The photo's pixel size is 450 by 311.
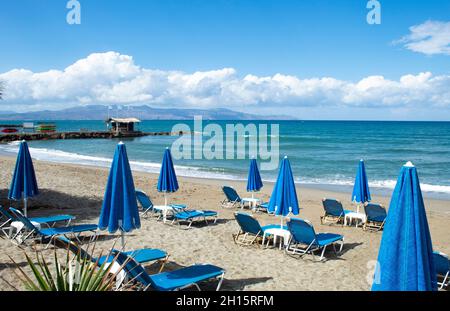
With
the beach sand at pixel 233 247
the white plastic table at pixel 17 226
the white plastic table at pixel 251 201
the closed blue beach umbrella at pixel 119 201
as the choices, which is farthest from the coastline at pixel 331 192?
the closed blue beach umbrella at pixel 119 201

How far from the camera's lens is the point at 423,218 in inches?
136

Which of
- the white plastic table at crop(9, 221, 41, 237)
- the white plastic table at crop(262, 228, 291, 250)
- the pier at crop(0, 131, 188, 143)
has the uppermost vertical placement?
the pier at crop(0, 131, 188, 143)

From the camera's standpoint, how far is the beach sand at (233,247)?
6.45 m

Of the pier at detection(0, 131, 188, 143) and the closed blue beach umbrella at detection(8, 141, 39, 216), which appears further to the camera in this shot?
the pier at detection(0, 131, 188, 143)

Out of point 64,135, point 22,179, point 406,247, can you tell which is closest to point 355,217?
point 406,247

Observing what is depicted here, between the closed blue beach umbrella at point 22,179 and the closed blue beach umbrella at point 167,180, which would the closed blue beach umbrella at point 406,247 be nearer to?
the closed blue beach umbrella at point 167,180

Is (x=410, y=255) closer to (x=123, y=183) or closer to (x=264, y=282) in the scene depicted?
(x=264, y=282)

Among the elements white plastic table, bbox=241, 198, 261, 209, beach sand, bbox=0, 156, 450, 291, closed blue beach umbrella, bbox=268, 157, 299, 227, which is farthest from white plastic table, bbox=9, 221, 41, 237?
white plastic table, bbox=241, 198, 261, 209

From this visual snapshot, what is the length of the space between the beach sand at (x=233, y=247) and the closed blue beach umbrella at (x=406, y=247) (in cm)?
291

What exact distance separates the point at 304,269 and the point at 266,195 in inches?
373

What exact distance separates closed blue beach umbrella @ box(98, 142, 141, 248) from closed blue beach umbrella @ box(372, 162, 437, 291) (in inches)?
146

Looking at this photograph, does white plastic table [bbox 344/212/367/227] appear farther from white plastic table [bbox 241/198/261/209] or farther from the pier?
the pier

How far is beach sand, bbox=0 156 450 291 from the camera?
6449mm

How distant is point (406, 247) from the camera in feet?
11.1
